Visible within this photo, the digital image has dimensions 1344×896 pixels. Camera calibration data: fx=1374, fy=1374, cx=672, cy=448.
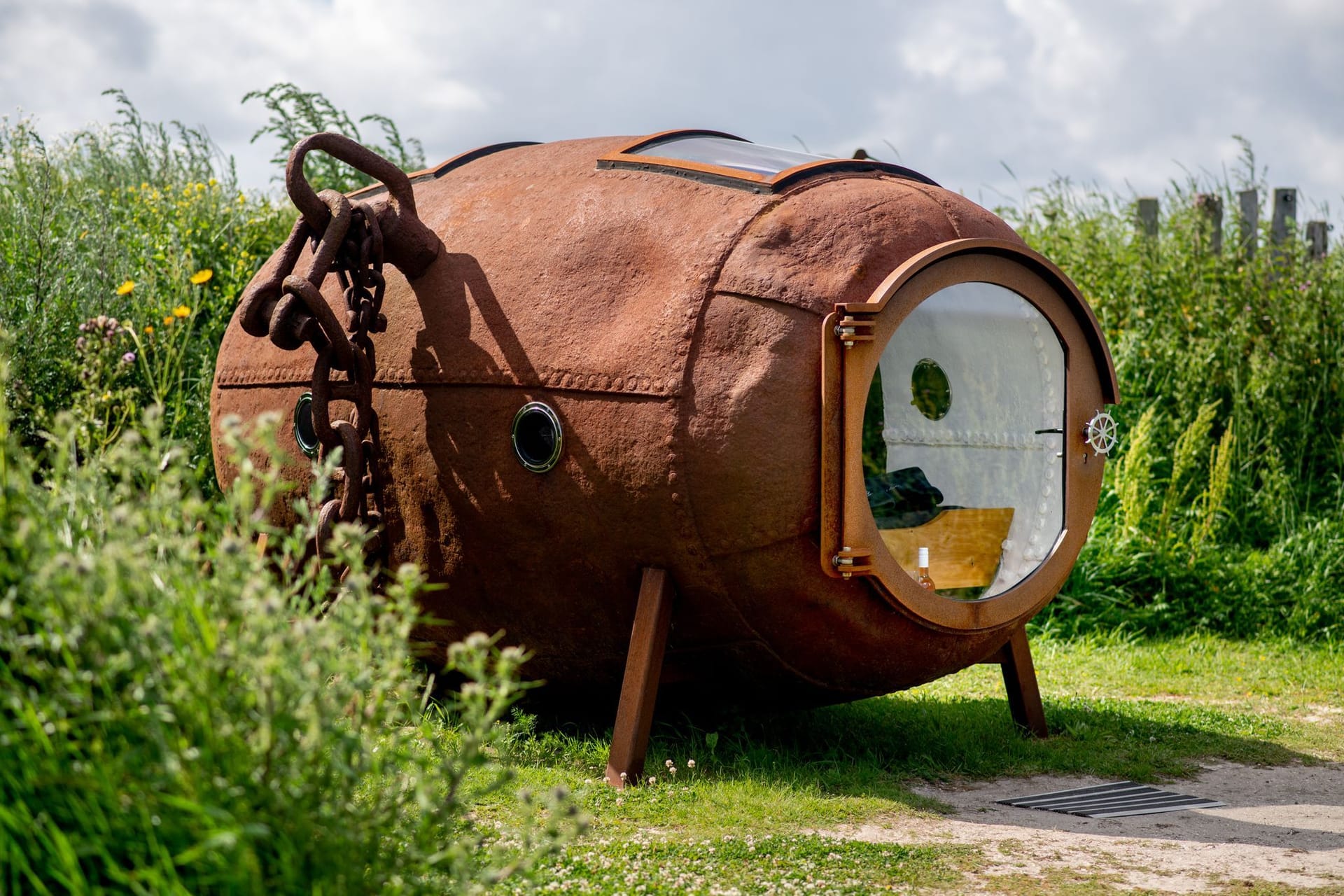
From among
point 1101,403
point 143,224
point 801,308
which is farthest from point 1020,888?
point 143,224

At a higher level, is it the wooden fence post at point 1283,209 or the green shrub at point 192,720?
the wooden fence post at point 1283,209

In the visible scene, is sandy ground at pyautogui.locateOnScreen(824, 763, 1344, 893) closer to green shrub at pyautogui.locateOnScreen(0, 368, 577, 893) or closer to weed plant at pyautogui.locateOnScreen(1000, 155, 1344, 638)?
green shrub at pyautogui.locateOnScreen(0, 368, 577, 893)

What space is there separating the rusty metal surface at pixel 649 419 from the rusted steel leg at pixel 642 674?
0.32ft

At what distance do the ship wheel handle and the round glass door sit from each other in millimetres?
117

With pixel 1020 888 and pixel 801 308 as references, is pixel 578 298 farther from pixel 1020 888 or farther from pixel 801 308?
pixel 1020 888

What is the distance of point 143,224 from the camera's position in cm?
914

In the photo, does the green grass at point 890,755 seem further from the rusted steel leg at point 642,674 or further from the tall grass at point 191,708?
the tall grass at point 191,708

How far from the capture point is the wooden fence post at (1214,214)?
9.92m

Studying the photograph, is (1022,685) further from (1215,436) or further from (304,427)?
(1215,436)

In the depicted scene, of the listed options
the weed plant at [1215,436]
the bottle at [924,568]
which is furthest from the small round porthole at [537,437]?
the weed plant at [1215,436]

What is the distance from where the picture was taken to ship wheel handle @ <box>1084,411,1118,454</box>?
5020mm

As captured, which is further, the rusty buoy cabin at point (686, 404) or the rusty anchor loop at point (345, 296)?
the rusty anchor loop at point (345, 296)

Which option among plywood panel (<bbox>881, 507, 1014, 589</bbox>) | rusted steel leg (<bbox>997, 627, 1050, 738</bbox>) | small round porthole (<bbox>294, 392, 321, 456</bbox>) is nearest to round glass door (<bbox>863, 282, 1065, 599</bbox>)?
plywood panel (<bbox>881, 507, 1014, 589</bbox>)

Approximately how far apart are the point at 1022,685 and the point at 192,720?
3861mm
